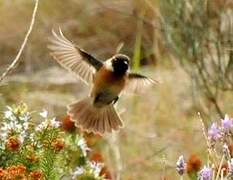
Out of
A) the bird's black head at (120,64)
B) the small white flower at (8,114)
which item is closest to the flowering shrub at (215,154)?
the small white flower at (8,114)

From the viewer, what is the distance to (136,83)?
4141 millimetres

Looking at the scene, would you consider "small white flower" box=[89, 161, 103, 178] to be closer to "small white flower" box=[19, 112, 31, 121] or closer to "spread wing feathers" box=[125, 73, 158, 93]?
"small white flower" box=[19, 112, 31, 121]

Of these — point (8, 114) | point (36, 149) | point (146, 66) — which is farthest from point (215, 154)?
point (146, 66)

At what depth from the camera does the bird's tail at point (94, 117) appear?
4.01 meters

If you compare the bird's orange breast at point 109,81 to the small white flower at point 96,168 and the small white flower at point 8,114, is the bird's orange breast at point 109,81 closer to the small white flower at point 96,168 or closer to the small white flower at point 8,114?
the small white flower at point 96,168

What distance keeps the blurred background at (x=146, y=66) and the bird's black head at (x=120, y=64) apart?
47 cm

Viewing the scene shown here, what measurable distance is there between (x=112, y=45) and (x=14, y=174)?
270 inches

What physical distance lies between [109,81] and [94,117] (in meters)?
0.30


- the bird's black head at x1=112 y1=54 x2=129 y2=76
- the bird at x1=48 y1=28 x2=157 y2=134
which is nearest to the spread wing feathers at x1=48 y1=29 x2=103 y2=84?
the bird at x1=48 y1=28 x2=157 y2=134

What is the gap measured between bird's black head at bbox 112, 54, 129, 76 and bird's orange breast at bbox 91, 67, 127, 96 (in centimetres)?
3

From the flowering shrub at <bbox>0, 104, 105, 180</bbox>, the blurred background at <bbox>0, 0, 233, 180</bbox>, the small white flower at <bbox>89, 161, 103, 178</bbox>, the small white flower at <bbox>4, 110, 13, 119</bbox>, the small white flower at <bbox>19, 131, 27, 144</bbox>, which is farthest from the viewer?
the blurred background at <bbox>0, 0, 233, 180</bbox>

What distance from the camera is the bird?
385 cm

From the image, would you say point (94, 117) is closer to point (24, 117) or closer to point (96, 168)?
point (96, 168)

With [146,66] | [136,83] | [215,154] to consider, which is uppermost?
[215,154]
